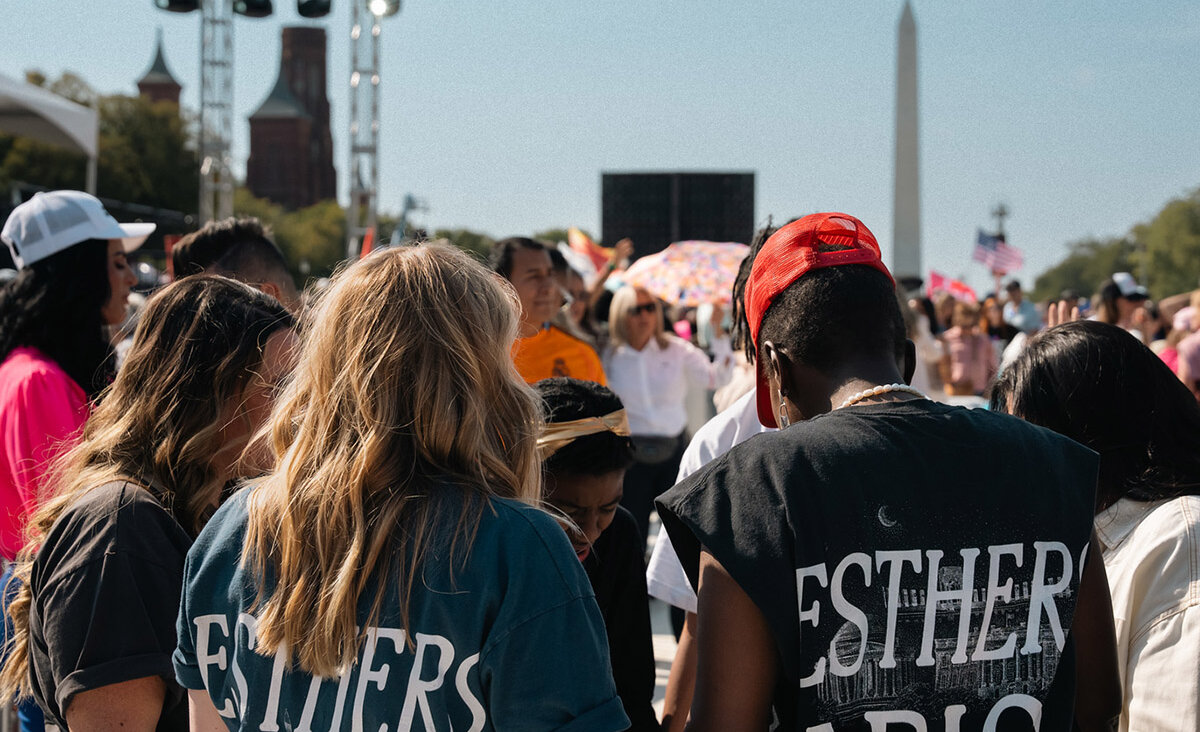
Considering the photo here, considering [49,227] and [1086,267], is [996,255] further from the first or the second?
[1086,267]

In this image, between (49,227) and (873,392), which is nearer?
(873,392)

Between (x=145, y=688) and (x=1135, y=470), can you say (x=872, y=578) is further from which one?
(x=145, y=688)

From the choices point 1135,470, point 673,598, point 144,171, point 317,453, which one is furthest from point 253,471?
point 144,171

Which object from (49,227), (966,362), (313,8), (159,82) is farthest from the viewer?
(159,82)

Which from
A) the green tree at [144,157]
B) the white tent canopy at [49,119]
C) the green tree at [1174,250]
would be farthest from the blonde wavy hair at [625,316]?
the green tree at [1174,250]

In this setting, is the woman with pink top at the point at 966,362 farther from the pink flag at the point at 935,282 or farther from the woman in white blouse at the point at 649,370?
the pink flag at the point at 935,282

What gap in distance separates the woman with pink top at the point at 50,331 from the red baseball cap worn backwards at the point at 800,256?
5.96 feet

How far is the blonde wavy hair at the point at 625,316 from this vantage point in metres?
6.32

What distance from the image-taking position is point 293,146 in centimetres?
9219

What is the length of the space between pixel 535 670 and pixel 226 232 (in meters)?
2.78

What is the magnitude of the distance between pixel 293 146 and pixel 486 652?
317 feet

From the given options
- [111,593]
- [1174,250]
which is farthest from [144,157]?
[1174,250]

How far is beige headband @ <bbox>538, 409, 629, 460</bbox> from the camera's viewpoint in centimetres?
252

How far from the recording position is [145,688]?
1829 millimetres
